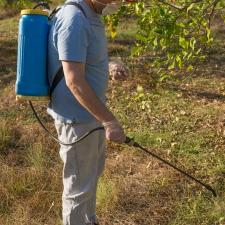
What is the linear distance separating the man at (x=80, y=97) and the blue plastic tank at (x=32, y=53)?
2.0 inches

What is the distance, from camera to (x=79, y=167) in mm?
2875

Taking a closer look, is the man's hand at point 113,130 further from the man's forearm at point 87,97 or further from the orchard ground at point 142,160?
the orchard ground at point 142,160

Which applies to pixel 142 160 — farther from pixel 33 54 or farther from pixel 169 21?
pixel 33 54

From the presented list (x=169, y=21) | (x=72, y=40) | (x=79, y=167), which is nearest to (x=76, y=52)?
(x=72, y=40)

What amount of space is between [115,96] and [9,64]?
8.19ft

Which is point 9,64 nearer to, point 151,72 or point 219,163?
point 151,72

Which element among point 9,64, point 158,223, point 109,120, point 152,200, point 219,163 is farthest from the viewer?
point 9,64

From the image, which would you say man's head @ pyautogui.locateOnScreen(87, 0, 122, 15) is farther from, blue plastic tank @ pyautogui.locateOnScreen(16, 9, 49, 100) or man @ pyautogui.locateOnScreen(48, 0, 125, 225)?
blue plastic tank @ pyautogui.locateOnScreen(16, 9, 49, 100)

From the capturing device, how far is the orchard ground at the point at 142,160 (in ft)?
12.2

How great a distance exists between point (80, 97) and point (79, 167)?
535 millimetres

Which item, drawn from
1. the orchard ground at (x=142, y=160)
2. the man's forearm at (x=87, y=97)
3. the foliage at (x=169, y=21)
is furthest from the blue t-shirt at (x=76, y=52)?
the orchard ground at (x=142, y=160)

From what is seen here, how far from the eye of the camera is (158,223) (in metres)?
3.61

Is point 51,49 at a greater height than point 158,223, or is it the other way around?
point 51,49

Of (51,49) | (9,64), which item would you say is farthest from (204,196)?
(9,64)
